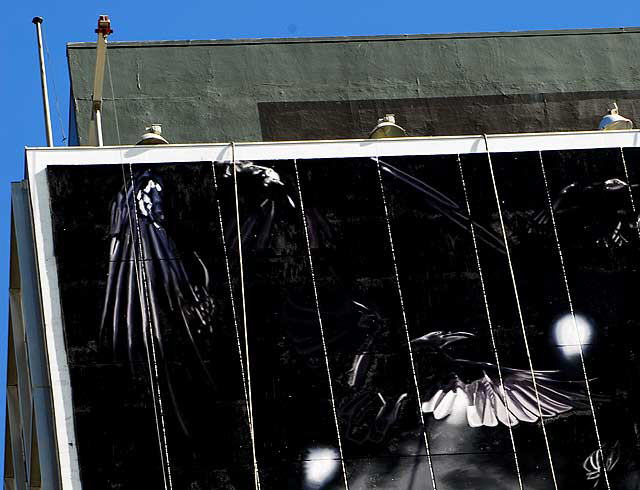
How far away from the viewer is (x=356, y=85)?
157 feet

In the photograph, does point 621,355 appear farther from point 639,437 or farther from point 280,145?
point 280,145

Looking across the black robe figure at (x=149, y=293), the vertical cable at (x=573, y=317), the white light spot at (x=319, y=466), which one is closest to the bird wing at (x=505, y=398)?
the vertical cable at (x=573, y=317)

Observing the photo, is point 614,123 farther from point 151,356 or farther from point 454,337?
point 151,356

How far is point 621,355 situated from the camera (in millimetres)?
38781

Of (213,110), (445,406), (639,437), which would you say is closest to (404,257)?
(445,406)

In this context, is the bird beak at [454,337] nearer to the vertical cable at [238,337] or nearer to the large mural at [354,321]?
the large mural at [354,321]

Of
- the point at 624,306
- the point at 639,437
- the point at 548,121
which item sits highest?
the point at 548,121

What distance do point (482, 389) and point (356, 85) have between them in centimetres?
1210

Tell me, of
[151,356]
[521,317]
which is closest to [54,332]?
[151,356]

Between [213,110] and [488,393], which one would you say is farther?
[213,110]

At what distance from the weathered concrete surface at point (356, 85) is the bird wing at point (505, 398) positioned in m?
10.6

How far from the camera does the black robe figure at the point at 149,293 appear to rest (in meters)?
37.5

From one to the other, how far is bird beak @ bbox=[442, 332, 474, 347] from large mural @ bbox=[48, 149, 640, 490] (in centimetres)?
3

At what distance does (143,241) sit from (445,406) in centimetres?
679
